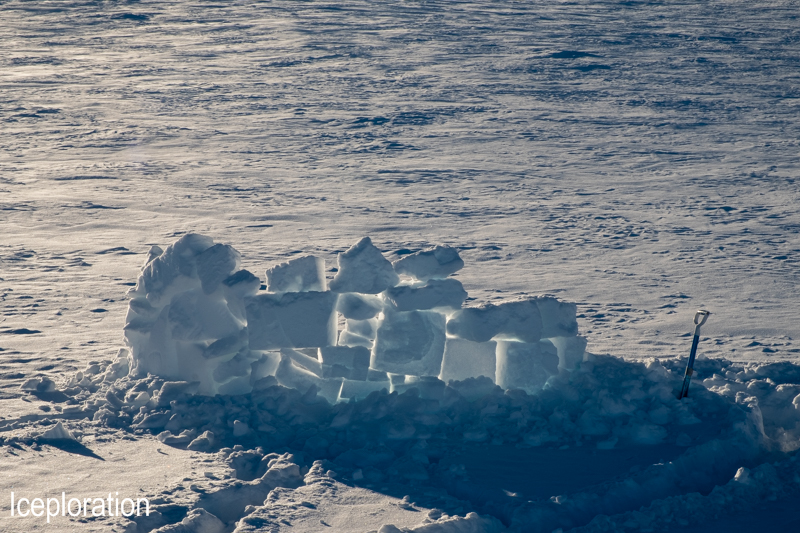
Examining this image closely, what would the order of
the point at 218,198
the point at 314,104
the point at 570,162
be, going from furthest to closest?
the point at 314,104
the point at 570,162
the point at 218,198

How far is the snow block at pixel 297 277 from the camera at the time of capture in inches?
201

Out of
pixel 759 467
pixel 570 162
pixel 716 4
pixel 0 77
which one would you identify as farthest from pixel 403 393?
pixel 716 4

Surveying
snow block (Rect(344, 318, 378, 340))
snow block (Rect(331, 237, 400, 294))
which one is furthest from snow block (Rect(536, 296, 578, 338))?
snow block (Rect(344, 318, 378, 340))

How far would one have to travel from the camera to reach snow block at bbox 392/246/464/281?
5.00m

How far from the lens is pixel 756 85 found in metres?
16.8

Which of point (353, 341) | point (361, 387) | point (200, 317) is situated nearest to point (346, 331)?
point (353, 341)

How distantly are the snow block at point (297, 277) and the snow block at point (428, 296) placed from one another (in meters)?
0.52

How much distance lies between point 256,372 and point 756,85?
15.2 m

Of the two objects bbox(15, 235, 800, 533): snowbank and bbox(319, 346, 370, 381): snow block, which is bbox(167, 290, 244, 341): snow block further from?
bbox(319, 346, 370, 381): snow block

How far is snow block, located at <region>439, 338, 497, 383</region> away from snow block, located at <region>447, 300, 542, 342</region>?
93mm

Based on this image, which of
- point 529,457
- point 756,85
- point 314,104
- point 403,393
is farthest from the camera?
point 756,85

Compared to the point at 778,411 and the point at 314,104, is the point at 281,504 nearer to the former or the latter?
the point at 778,411

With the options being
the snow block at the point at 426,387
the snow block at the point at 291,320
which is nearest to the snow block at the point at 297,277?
the snow block at the point at 291,320

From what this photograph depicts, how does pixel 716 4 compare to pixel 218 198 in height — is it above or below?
above
